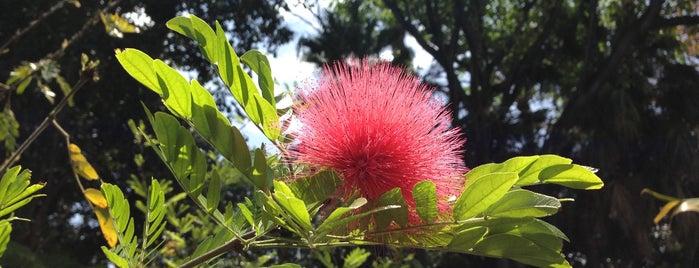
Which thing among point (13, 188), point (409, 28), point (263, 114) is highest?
point (409, 28)

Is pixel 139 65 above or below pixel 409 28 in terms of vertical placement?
below

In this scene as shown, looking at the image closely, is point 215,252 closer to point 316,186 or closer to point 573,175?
point 316,186

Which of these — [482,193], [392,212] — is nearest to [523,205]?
[482,193]

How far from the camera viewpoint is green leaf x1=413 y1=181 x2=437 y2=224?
2.64ft

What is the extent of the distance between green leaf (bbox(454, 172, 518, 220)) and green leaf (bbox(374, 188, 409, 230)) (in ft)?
0.23

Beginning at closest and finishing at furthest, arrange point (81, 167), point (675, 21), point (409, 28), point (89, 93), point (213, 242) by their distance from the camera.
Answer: point (213, 242) < point (81, 167) < point (89, 93) < point (675, 21) < point (409, 28)

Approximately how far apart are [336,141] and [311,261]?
3.97 meters

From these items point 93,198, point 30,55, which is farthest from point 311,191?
point 30,55

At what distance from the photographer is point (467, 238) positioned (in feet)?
2.67

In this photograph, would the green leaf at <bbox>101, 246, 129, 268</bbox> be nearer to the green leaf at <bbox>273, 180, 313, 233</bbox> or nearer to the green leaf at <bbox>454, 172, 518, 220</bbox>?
the green leaf at <bbox>273, 180, 313, 233</bbox>

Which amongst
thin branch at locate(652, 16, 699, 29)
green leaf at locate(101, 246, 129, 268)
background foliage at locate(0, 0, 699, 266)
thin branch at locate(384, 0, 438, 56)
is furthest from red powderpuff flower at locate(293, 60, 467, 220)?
thin branch at locate(652, 16, 699, 29)

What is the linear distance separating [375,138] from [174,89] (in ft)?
0.94

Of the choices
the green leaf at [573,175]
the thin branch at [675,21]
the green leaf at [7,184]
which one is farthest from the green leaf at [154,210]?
the thin branch at [675,21]

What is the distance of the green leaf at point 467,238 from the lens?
0.80 metres
